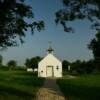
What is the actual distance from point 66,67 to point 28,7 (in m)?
91.7

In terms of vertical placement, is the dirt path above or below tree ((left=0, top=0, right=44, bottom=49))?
below

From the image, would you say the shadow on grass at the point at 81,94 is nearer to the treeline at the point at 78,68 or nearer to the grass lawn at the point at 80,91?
the grass lawn at the point at 80,91

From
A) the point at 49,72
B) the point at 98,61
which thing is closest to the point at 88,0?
the point at 98,61

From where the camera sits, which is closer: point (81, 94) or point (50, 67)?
point (81, 94)

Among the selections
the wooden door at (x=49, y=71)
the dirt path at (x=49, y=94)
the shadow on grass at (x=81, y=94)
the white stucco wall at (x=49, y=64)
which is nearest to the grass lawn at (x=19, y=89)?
the dirt path at (x=49, y=94)

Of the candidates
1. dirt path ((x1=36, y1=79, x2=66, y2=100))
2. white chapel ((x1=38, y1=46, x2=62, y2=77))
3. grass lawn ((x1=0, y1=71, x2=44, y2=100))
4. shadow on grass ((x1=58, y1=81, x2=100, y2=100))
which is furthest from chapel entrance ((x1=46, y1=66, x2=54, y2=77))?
dirt path ((x1=36, y1=79, x2=66, y2=100))

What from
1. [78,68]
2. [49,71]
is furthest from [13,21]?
[78,68]

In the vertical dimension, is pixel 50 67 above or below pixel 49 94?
above

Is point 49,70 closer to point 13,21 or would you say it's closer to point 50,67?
point 50,67

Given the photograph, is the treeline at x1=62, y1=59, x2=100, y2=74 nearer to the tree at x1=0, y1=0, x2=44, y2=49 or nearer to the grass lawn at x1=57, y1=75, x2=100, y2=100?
the grass lawn at x1=57, y1=75, x2=100, y2=100

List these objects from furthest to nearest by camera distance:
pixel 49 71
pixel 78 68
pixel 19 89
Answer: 1. pixel 78 68
2. pixel 49 71
3. pixel 19 89

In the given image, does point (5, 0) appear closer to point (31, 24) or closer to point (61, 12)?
point (31, 24)

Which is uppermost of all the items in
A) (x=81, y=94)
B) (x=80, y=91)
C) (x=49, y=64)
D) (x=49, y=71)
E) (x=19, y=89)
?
(x=49, y=64)

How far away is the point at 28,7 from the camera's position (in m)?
18.6
